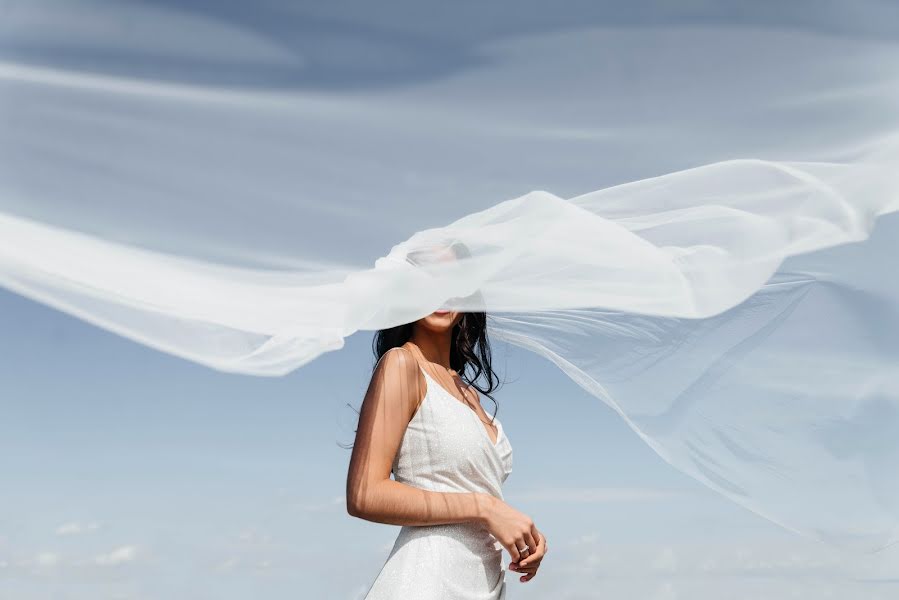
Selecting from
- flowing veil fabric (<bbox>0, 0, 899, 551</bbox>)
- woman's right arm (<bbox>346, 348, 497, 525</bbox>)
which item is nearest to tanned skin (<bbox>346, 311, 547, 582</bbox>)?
woman's right arm (<bbox>346, 348, 497, 525</bbox>)

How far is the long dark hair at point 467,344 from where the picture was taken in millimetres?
3713

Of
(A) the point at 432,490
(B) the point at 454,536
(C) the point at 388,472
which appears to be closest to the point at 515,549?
(B) the point at 454,536

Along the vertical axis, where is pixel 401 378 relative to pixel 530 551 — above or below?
above

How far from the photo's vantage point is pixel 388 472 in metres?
3.12

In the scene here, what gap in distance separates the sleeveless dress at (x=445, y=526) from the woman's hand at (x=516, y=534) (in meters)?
0.06

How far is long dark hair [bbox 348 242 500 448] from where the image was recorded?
371 centimetres

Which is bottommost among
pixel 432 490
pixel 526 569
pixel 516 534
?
pixel 526 569

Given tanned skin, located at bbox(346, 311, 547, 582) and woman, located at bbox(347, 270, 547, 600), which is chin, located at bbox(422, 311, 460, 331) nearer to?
woman, located at bbox(347, 270, 547, 600)

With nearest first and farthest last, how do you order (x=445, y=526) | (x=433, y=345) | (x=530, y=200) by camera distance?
(x=445, y=526) < (x=530, y=200) < (x=433, y=345)

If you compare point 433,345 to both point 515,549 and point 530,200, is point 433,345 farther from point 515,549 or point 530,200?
point 515,549

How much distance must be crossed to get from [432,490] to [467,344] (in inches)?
33.0

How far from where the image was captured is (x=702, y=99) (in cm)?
406

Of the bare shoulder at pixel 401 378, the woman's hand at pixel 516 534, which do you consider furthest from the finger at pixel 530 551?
the bare shoulder at pixel 401 378

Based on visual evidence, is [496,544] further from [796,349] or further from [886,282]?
[886,282]
